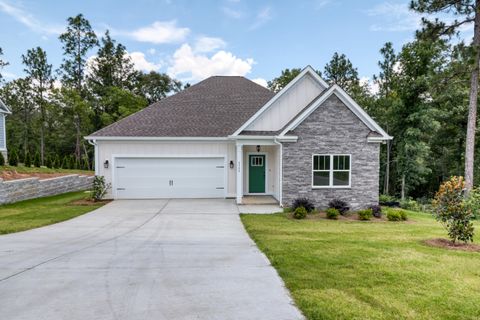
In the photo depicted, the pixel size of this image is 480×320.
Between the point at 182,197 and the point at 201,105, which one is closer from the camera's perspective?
the point at 182,197

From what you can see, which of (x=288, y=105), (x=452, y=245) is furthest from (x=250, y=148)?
(x=452, y=245)

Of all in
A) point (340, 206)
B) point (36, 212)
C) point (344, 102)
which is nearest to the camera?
point (36, 212)

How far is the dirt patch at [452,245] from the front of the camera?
6801 mm

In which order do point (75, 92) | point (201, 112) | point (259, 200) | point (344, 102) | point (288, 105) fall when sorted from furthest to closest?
point (75, 92), point (201, 112), point (259, 200), point (288, 105), point (344, 102)

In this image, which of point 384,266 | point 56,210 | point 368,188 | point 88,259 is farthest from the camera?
point 368,188

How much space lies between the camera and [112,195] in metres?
14.2

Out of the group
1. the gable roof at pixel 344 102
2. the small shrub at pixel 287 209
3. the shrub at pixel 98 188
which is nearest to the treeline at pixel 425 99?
the gable roof at pixel 344 102

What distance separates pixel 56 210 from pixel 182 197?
5.40m

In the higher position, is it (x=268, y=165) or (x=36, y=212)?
(x=268, y=165)

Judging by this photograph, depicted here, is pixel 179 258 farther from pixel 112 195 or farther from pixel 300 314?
pixel 112 195

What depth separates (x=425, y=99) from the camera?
19734 mm

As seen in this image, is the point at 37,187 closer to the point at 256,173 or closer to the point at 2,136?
the point at 2,136

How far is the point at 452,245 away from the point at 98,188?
13534 millimetres

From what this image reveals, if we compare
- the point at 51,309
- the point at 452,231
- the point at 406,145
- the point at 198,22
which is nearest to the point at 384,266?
the point at 452,231
